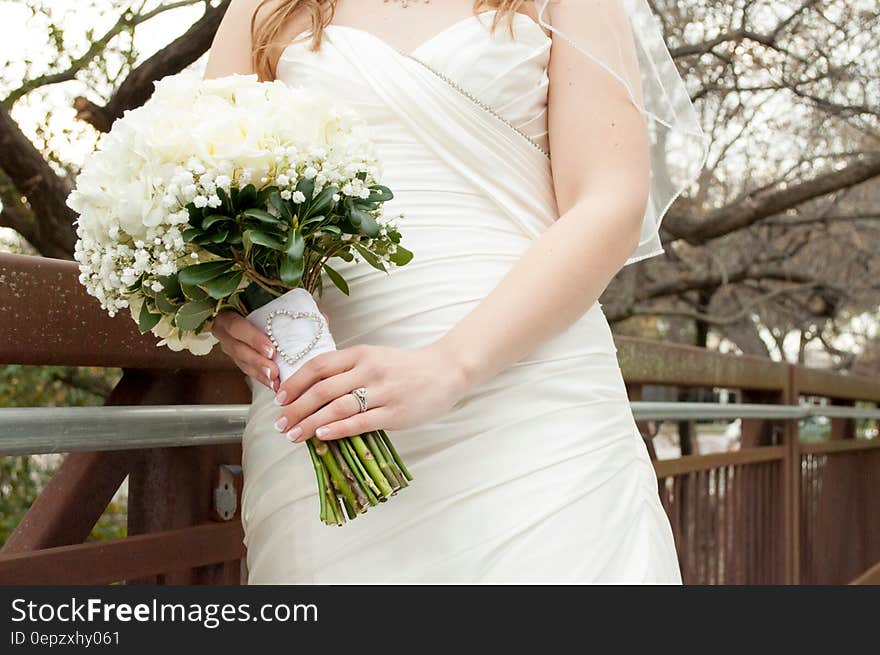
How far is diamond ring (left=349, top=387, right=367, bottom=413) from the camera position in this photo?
1.32 metres

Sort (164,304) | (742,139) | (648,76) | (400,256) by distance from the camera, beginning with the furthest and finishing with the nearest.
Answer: (742,139) → (648,76) → (400,256) → (164,304)

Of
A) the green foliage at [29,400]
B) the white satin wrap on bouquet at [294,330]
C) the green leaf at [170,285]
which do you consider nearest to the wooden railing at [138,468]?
the green leaf at [170,285]

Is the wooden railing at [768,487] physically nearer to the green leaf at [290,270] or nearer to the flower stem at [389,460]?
the flower stem at [389,460]

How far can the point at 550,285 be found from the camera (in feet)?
5.00

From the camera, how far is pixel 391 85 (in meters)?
1.68

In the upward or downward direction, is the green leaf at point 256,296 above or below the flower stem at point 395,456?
above

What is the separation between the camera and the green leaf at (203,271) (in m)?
1.28

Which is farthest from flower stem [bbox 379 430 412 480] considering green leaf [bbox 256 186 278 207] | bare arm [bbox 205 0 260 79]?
bare arm [bbox 205 0 260 79]

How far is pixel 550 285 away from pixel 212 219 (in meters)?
0.53

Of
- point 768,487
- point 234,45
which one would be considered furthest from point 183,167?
point 768,487

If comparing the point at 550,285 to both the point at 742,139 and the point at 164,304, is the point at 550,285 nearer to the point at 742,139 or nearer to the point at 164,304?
the point at 164,304

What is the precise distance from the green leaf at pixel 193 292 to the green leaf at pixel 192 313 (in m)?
0.01

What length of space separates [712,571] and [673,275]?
7.11 meters

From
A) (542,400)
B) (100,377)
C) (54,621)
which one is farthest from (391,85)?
(100,377)
